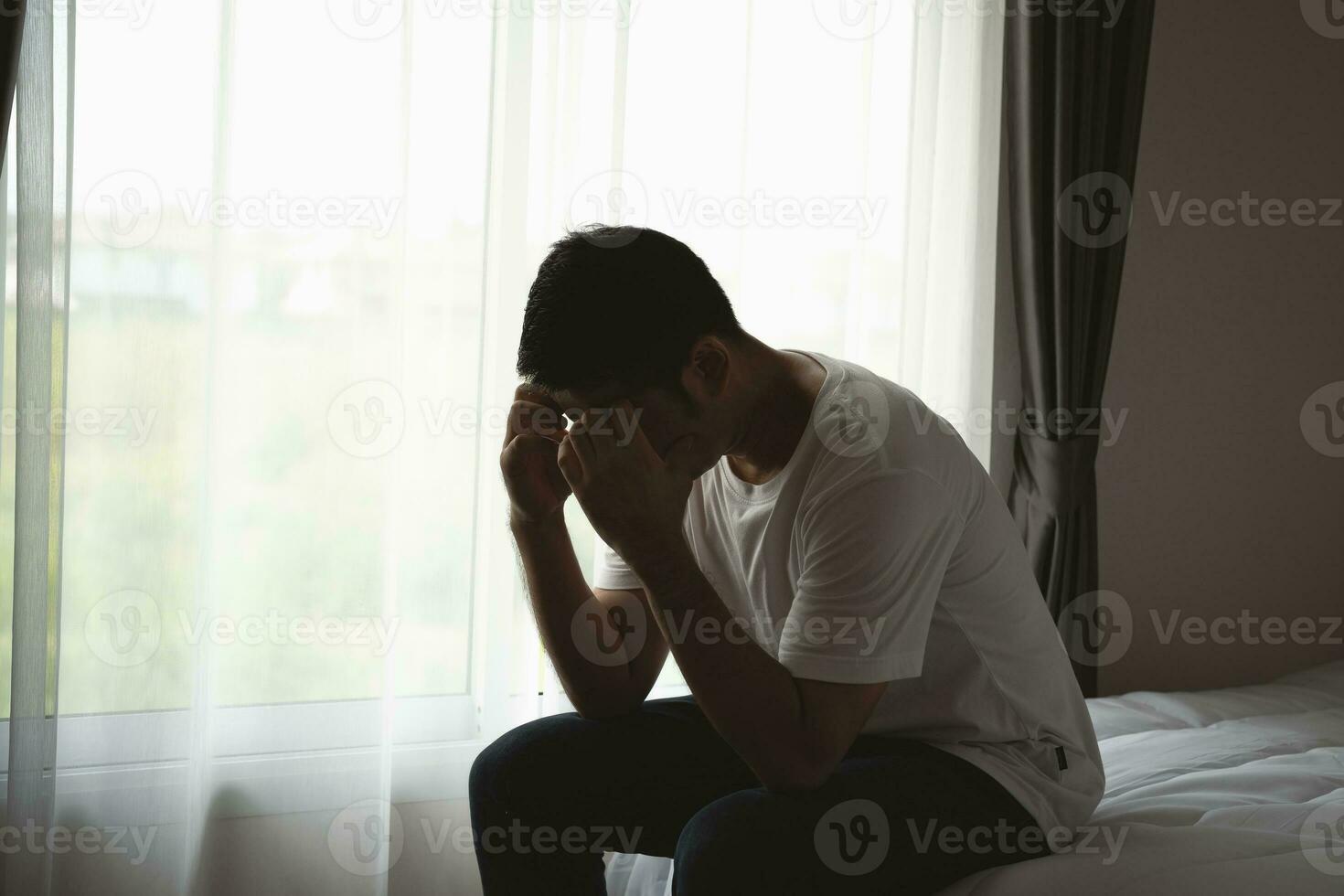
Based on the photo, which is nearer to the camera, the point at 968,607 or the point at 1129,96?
the point at 968,607

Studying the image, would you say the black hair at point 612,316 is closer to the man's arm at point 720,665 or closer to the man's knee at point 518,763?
the man's arm at point 720,665

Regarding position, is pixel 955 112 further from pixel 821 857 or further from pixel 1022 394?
pixel 821 857

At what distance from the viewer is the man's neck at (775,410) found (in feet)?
4.14

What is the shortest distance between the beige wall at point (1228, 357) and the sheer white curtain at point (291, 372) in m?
1.10

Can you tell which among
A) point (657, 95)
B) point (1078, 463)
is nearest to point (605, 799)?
point (657, 95)

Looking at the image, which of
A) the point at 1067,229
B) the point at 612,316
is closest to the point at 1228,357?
the point at 1067,229

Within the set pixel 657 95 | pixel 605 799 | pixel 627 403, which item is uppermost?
pixel 657 95

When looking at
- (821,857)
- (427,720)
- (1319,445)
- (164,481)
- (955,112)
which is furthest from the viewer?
(1319,445)

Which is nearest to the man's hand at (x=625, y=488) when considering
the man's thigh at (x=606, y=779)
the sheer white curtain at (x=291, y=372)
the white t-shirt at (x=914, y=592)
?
the white t-shirt at (x=914, y=592)

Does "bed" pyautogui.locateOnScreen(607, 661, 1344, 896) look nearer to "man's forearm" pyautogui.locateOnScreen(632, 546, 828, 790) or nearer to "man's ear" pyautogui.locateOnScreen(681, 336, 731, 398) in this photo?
"man's forearm" pyautogui.locateOnScreen(632, 546, 828, 790)

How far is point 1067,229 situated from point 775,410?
136 centimetres

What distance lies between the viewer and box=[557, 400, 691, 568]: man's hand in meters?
1.13

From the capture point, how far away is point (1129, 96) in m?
2.37

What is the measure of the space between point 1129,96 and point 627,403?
1.75 metres
